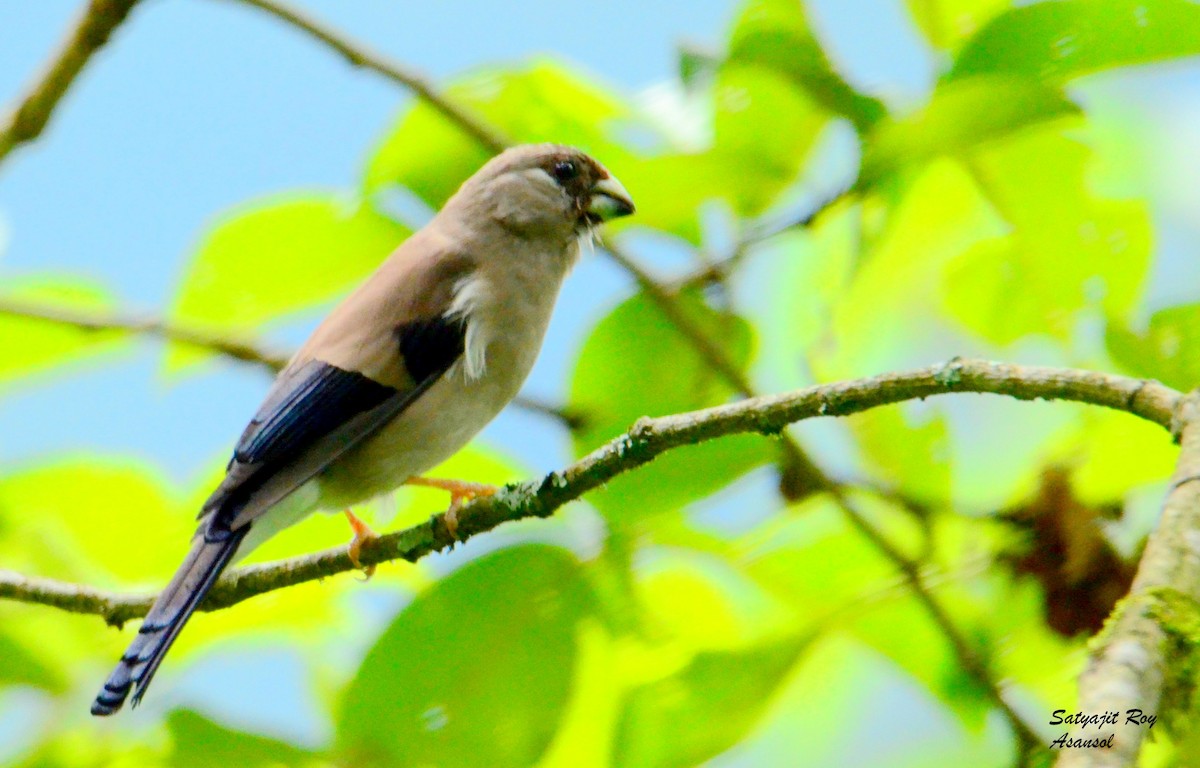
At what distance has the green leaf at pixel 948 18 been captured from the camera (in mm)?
2684

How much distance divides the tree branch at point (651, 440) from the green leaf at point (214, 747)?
1.41 ft

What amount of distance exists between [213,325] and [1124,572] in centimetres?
198

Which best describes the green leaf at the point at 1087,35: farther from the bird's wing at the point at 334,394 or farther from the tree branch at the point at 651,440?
the bird's wing at the point at 334,394

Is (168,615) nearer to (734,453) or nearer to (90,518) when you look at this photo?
(90,518)

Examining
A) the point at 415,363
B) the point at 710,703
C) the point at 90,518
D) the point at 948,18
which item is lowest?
the point at 710,703

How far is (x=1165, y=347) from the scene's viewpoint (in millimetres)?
2301

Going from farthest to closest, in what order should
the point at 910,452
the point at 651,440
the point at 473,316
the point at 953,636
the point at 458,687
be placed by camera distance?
the point at 473,316, the point at 910,452, the point at 953,636, the point at 458,687, the point at 651,440

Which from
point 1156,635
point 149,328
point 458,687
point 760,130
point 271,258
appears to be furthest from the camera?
point 149,328

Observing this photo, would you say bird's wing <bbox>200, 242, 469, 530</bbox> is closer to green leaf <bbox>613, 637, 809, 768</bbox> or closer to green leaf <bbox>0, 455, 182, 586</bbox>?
green leaf <bbox>0, 455, 182, 586</bbox>

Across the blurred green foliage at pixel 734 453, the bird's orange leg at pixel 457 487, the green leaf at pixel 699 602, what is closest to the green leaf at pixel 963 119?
the blurred green foliage at pixel 734 453

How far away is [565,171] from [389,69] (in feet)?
3.13

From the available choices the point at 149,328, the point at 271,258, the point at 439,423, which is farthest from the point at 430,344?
the point at 149,328

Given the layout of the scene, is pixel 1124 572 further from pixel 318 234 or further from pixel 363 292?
pixel 363 292

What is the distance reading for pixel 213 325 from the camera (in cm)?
288
